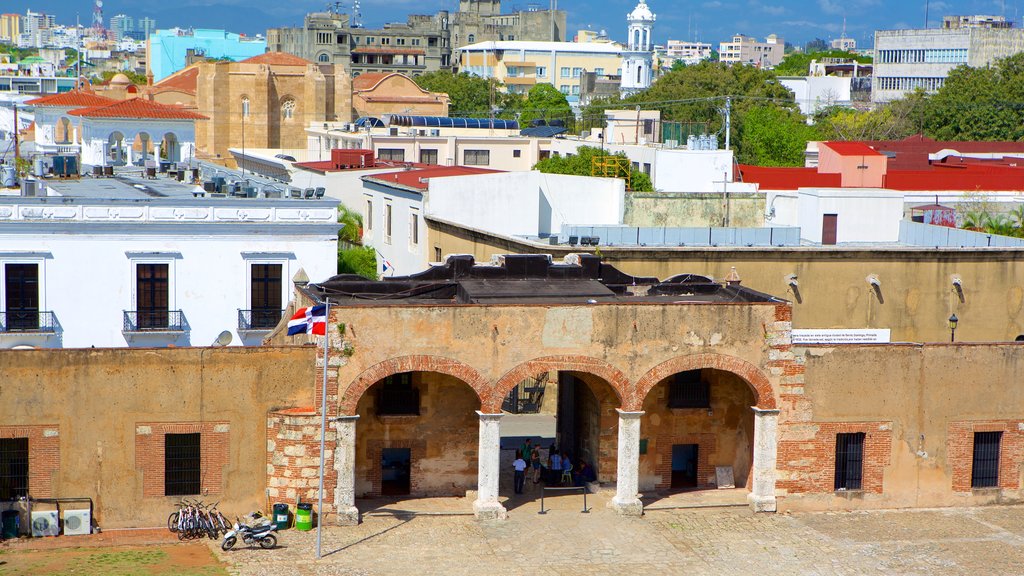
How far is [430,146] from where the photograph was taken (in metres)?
80.4

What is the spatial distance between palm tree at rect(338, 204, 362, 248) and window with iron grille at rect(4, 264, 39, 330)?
22.2 m

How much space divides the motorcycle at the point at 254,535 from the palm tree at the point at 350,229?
1206 inches

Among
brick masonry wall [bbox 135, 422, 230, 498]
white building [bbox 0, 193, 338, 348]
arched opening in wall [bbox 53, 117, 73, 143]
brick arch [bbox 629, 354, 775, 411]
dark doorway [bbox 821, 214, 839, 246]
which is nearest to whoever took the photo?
brick masonry wall [bbox 135, 422, 230, 498]

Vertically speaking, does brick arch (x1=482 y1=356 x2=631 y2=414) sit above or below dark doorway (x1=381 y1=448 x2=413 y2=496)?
above

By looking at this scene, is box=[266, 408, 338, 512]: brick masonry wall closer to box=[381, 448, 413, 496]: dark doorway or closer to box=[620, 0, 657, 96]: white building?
box=[381, 448, 413, 496]: dark doorway

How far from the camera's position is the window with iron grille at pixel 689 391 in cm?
3572

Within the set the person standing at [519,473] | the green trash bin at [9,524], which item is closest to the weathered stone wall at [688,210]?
the person standing at [519,473]

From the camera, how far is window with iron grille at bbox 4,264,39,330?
39.0 meters

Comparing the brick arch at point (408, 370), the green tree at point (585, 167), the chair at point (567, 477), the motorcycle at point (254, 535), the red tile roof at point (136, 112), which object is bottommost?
the motorcycle at point (254, 535)

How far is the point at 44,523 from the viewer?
101ft

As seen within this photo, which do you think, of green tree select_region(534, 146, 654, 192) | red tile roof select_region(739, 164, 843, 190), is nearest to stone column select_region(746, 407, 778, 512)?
red tile roof select_region(739, 164, 843, 190)

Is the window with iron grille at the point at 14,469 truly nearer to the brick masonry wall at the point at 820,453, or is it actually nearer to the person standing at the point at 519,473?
the person standing at the point at 519,473

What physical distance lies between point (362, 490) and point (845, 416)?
1175cm

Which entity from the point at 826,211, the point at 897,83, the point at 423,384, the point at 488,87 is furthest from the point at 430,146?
the point at 897,83
